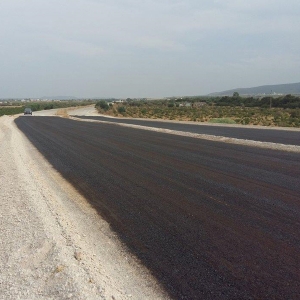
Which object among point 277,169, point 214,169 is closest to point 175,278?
point 214,169

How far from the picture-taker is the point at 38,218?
24.0 ft

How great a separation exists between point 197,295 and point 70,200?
5220 millimetres

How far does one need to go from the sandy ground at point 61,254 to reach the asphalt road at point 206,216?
321mm

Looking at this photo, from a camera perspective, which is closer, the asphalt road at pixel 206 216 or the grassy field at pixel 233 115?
the asphalt road at pixel 206 216

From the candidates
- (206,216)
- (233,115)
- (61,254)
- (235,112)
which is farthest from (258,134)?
(235,112)

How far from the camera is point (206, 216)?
7.25 meters

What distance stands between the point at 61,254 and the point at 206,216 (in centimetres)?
308

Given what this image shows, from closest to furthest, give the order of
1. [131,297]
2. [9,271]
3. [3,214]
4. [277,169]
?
[131,297]
[9,271]
[3,214]
[277,169]

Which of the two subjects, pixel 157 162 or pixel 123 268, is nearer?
pixel 123 268

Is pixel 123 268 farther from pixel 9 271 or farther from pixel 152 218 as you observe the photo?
pixel 152 218

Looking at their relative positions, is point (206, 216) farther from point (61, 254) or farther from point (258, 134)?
point (258, 134)

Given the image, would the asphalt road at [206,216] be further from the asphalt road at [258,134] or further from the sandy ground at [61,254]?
the asphalt road at [258,134]

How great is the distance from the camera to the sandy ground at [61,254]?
4502 millimetres

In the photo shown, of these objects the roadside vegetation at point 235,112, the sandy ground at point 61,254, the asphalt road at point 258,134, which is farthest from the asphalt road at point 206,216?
the roadside vegetation at point 235,112
